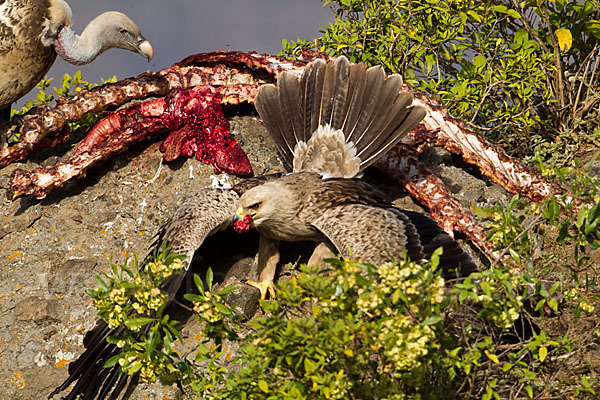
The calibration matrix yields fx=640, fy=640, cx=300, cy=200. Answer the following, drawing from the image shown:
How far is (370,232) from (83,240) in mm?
2627

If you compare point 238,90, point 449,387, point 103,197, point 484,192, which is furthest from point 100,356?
point 484,192

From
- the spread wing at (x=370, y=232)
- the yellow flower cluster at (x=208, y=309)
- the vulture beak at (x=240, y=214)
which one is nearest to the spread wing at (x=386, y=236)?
the spread wing at (x=370, y=232)

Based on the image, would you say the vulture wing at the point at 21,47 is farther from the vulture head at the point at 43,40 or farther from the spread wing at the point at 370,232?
the spread wing at the point at 370,232

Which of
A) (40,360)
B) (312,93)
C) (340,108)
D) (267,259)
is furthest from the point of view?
(312,93)

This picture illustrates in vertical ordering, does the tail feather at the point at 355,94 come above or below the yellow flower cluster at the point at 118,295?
above

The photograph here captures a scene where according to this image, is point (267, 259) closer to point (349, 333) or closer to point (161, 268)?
point (161, 268)

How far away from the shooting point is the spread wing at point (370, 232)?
3.99m

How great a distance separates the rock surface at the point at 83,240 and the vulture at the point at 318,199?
1.25 feet

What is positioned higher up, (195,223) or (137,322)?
(195,223)

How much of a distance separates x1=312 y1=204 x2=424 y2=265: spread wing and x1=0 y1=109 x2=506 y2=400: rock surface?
82 centimetres

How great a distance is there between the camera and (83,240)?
213 inches

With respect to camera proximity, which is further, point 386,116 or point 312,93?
point 312,93

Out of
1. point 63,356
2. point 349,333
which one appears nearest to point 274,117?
point 63,356

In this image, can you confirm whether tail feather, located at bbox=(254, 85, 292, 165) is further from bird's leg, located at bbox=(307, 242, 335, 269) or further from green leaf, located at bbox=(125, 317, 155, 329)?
green leaf, located at bbox=(125, 317, 155, 329)
